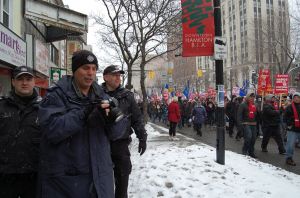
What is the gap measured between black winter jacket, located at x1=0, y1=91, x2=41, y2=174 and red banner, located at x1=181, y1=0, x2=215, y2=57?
5454 millimetres

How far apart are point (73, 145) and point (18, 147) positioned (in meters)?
1.07

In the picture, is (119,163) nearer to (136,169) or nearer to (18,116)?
(18,116)

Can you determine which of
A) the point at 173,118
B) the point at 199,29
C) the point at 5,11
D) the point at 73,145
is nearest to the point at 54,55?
the point at 173,118

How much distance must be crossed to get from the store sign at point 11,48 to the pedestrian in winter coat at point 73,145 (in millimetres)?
8077

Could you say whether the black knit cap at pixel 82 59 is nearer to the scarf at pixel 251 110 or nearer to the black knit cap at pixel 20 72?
the black knit cap at pixel 20 72

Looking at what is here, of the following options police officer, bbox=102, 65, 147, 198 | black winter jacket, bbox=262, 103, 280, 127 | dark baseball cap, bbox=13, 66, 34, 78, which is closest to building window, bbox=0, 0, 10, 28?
police officer, bbox=102, 65, 147, 198

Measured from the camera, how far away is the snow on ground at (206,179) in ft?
19.9

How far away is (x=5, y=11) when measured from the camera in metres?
12.1

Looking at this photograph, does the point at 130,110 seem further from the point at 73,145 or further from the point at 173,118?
the point at 173,118

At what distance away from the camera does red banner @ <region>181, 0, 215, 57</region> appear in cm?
838

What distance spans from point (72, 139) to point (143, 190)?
3.92 meters

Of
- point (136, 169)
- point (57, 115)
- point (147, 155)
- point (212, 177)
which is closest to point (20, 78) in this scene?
point (57, 115)

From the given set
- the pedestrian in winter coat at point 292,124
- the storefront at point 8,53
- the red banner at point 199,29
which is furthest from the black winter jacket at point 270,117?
the storefront at point 8,53

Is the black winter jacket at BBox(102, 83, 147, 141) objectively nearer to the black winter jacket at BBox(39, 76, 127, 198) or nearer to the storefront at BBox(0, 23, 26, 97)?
the black winter jacket at BBox(39, 76, 127, 198)
